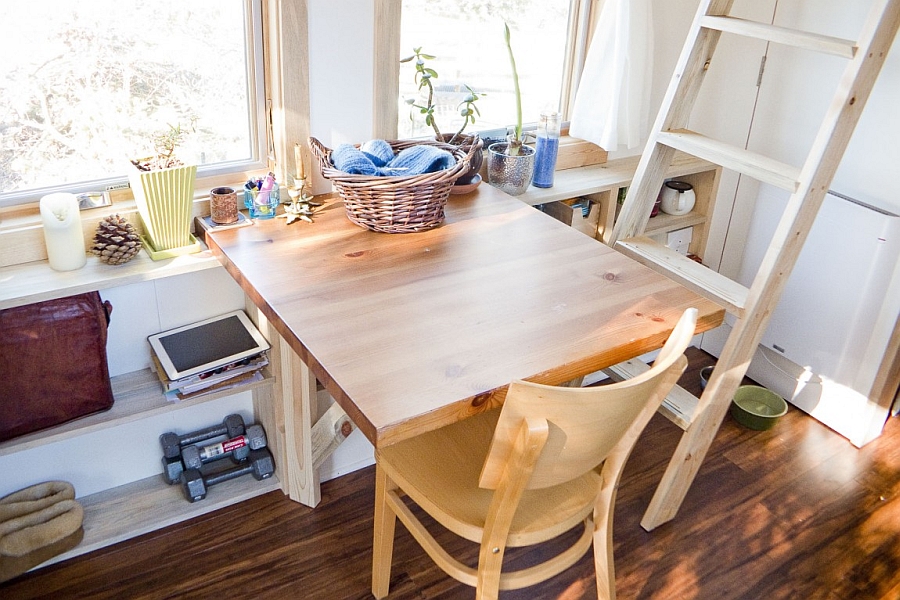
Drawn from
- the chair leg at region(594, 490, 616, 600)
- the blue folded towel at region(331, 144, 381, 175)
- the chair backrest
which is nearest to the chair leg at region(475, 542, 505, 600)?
the chair backrest

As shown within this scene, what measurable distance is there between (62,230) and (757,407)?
2.17 metres

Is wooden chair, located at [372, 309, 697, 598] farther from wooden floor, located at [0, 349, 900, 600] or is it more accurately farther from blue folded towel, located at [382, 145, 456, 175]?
blue folded towel, located at [382, 145, 456, 175]

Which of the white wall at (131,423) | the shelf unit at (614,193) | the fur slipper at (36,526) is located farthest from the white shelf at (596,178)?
the fur slipper at (36,526)

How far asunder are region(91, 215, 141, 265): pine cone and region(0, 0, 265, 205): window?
14cm

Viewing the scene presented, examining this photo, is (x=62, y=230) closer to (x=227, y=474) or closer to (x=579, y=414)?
(x=227, y=474)

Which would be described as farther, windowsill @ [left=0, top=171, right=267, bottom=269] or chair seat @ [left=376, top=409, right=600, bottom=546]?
windowsill @ [left=0, top=171, right=267, bottom=269]

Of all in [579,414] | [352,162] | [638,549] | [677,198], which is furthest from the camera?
[677,198]

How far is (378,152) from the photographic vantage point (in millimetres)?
1892

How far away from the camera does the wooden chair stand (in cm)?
127

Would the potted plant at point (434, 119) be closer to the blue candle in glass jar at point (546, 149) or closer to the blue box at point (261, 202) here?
the blue candle in glass jar at point (546, 149)

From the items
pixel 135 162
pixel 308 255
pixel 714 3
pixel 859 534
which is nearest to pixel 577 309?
pixel 308 255

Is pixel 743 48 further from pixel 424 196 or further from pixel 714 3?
pixel 424 196

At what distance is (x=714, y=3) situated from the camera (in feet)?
6.36

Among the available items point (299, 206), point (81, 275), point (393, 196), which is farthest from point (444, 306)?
point (81, 275)
